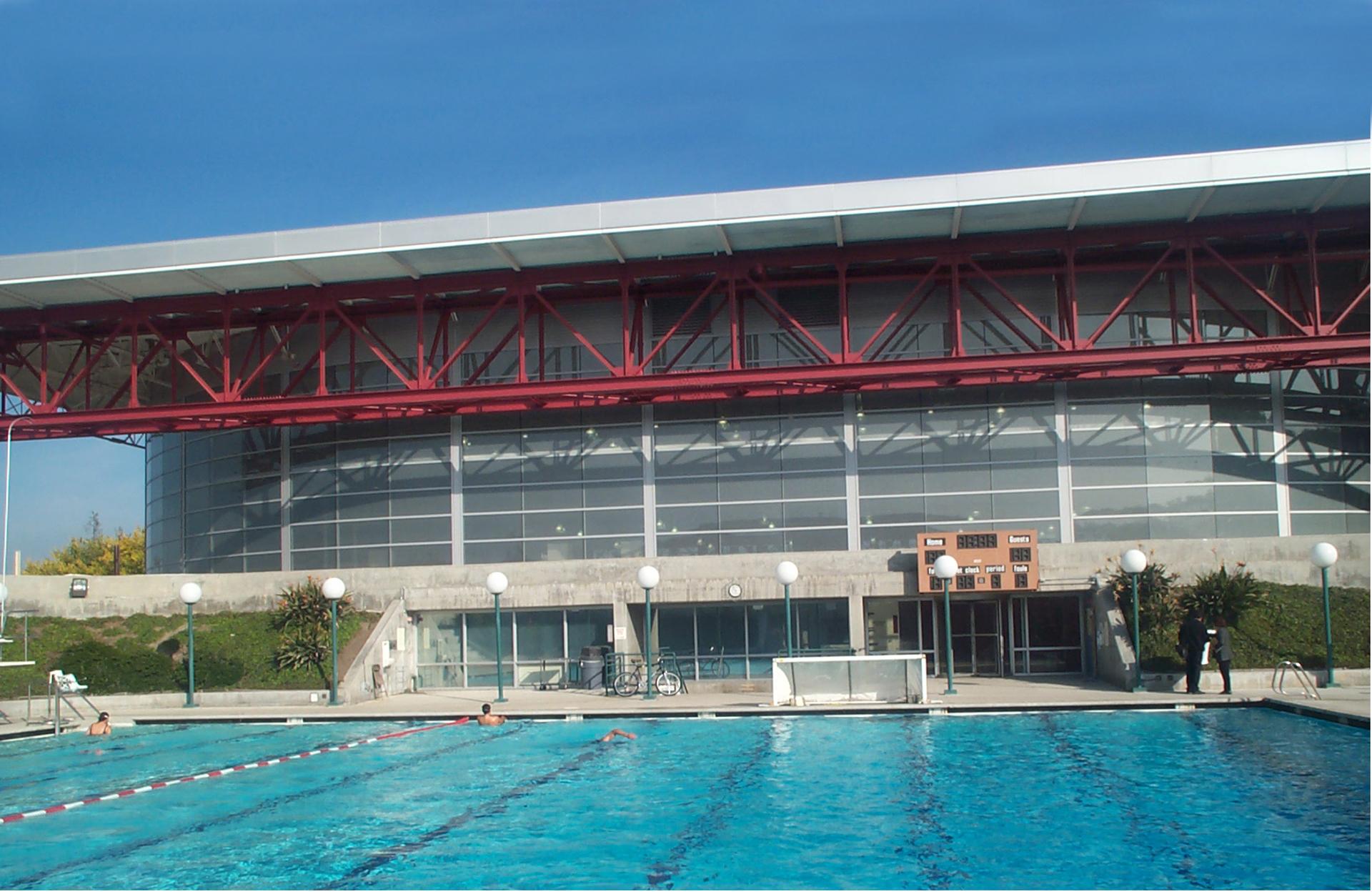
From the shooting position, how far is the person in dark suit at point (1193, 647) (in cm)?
2545

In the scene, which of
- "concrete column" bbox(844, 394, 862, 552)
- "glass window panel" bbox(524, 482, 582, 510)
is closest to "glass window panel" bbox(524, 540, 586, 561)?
"glass window panel" bbox(524, 482, 582, 510)

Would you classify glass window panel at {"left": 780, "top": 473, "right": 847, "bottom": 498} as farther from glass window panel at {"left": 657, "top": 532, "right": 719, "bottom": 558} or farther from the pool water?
the pool water

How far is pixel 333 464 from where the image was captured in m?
37.5

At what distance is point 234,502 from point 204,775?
20677mm

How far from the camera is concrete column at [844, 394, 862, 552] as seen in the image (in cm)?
3431

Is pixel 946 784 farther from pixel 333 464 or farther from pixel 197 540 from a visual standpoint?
pixel 197 540

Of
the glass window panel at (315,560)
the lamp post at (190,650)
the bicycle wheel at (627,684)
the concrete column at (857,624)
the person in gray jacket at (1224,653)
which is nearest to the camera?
the person in gray jacket at (1224,653)

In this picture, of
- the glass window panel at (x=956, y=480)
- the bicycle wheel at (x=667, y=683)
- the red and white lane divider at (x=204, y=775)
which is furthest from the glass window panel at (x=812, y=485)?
the red and white lane divider at (x=204, y=775)

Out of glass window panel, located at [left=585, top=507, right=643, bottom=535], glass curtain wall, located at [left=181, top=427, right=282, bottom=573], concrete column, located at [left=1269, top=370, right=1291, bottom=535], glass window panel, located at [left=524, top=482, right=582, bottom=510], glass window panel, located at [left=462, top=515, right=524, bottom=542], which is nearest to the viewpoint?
concrete column, located at [left=1269, top=370, right=1291, bottom=535]

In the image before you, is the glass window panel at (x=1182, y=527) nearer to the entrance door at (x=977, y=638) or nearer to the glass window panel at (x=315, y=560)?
the entrance door at (x=977, y=638)

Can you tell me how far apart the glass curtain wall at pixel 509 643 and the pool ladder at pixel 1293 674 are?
16.3 m

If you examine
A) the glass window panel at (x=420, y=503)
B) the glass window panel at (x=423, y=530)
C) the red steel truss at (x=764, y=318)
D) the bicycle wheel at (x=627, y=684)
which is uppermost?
the red steel truss at (x=764, y=318)

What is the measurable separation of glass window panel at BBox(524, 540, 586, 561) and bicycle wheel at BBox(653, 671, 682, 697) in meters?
6.26

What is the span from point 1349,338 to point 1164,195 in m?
5.53
